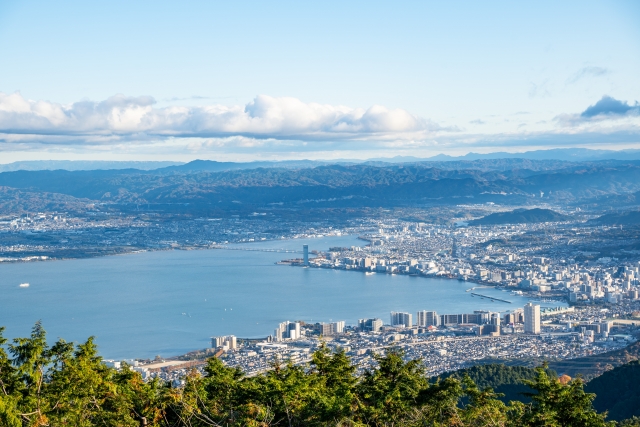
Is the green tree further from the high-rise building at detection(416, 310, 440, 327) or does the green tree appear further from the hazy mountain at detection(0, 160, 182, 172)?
the hazy mountain at detection(0, 160, 182, 172)

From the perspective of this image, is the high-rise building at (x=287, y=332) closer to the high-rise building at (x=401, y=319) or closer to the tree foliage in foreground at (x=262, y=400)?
the high-rise building at (x=401, y=319)

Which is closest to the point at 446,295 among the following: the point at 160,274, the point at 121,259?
the point at 160,274

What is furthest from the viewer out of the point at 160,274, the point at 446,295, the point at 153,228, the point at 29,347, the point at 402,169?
the point at 402,169

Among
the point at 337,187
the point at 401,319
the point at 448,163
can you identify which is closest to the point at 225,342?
the point at 401,319

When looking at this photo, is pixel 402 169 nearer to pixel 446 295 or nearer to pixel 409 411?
pixel 446 295

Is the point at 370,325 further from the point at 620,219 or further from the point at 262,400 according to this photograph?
the point at 620,219

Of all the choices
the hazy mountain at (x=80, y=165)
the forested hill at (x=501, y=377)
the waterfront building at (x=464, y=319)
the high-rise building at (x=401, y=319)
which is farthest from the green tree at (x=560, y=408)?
the hazy mountain at (x=80, y=165)

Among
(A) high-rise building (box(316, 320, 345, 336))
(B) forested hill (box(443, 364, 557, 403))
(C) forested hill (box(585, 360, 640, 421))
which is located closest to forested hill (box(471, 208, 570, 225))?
(A) high-rise building (box(316, 320, 345, 336))
